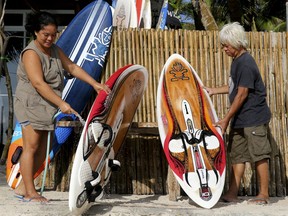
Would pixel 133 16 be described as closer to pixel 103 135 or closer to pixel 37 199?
pixel 103 135

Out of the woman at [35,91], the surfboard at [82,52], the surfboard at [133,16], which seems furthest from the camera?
the surfboard at [133,16]

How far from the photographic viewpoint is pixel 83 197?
4.30m

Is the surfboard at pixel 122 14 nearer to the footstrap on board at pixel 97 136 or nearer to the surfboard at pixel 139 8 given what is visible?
the surfboard at pixel 139 8

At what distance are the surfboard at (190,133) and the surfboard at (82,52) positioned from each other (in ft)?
2.52

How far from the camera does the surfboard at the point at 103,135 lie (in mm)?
4336

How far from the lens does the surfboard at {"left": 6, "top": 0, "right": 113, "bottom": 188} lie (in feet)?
19.2

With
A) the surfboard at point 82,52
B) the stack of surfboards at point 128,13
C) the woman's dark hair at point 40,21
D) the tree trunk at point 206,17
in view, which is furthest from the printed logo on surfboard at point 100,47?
the tree trunk at point 206,17

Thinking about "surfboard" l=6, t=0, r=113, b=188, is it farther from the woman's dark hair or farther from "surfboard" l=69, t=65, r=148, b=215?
the woman's dark hair

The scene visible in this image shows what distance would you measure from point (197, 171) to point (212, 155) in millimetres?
216

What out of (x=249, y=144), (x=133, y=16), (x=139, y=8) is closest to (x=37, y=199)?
(x=249, y=144)

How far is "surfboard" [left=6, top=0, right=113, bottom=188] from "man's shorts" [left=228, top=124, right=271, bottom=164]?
1.53m

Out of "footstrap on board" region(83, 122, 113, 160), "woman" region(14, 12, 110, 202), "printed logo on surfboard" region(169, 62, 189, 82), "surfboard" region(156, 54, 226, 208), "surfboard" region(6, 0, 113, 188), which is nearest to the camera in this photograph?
"footstrap on board" region(83, 122, 113, 160)

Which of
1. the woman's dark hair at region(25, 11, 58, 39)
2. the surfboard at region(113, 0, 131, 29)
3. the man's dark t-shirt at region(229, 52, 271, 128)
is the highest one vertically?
the surfboard at region(113, 0, 131, 29)

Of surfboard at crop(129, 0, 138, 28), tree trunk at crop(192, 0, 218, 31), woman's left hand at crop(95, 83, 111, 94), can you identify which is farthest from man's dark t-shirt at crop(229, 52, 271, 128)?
tree trunk at crop(192, 0, 218, 31)
